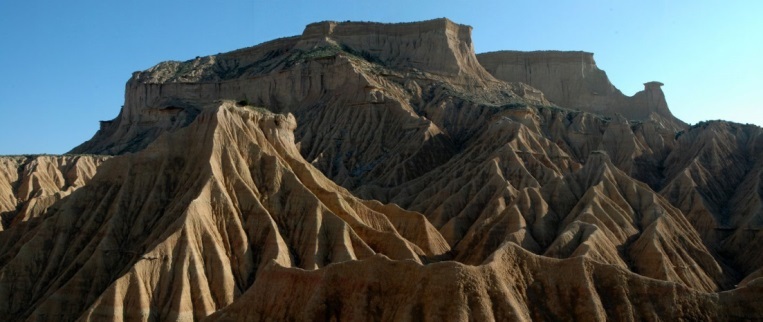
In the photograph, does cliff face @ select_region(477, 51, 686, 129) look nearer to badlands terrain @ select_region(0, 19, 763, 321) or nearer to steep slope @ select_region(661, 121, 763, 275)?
badlands terrain @ select_region(0, 19, 763, 321)

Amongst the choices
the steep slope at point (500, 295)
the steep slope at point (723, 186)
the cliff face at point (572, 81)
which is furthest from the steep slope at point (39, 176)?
the cliff face at point (572, 81)

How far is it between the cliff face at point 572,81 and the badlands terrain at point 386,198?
1.14 feet

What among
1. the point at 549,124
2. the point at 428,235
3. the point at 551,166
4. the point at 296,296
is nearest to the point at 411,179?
the point at 551,166

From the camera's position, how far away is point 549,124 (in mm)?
122625

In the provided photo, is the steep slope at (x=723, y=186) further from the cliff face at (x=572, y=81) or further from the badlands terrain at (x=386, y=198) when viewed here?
the cliff face at (x=572, y=81)

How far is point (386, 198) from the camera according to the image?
322 feet

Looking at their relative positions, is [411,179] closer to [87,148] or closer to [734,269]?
[734,269]

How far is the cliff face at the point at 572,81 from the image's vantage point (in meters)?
155

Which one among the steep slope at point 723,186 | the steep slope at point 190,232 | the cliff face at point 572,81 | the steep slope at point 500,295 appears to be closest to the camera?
the steep slope at point 500,295

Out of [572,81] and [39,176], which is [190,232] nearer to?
[39,176]

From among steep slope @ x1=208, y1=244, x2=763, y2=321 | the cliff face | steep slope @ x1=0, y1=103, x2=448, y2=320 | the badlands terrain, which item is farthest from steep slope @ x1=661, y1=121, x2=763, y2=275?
steep slope @ x1=208, y1=244, x2=763, y2=321

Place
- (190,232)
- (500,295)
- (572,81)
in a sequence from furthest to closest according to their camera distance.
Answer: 1. (572,81)
2. (190,232)
3. (500,295)

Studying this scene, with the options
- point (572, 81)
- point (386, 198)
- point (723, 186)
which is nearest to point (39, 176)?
point (386, 198)

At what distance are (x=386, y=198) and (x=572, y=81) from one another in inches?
2792
